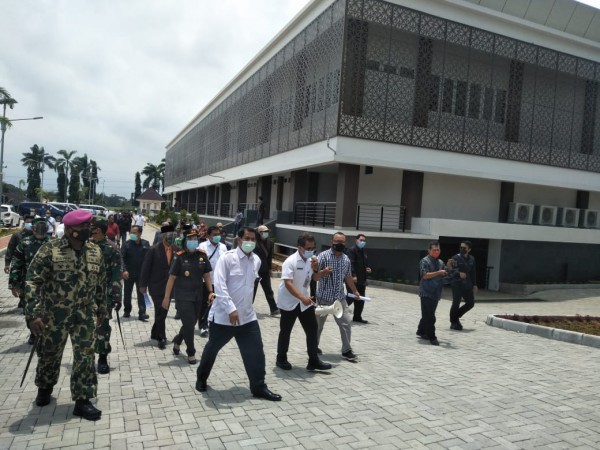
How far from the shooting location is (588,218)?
73.9 feet

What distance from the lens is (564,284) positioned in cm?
1948

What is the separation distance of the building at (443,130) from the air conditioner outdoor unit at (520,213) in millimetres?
61

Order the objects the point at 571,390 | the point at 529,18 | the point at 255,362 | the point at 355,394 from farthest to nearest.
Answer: the point at 529,18 < the point at 571,390 < the point at 355,394 < the point at 255,362

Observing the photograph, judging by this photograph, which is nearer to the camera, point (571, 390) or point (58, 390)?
point (58, 390)

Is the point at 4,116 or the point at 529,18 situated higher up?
the point at 529,18

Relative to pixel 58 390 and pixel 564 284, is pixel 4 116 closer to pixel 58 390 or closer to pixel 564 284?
pixel 58 390

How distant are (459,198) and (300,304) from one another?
16055 millimetres

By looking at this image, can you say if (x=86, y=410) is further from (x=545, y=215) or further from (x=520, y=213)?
(x=545, y=215)

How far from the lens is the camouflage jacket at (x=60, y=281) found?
13.7 ft

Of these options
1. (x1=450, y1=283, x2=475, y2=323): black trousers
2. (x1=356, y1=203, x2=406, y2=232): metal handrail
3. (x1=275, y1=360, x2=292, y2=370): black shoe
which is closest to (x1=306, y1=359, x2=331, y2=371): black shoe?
(x1=275, y1=360, x2=292, y2=370): black shoe

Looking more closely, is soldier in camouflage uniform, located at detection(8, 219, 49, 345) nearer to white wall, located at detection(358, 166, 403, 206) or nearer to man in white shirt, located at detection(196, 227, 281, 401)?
man in white shirt, located at detection(196, 227, 281, 401)

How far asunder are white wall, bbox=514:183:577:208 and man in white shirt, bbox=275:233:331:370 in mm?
18848

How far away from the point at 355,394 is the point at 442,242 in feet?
53.4

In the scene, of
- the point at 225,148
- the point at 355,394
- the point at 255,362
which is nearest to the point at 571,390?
the point at 355,394
